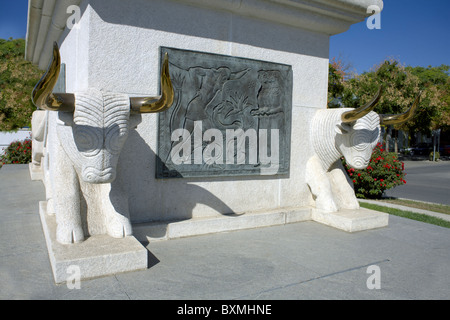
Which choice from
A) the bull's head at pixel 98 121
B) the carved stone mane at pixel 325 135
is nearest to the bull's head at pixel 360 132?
the carved stone mane at pixel 325 135

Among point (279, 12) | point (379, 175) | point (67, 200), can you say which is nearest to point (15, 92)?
point (379, 175)

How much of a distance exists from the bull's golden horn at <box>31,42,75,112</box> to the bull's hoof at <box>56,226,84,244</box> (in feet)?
3.74

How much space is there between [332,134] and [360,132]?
1.69 ft

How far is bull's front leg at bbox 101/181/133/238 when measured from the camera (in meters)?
3.41

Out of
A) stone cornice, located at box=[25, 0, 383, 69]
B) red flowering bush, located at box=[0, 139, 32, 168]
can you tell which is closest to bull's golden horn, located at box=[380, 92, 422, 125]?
stone cornice, located at box=[25, 0, 383, 69]

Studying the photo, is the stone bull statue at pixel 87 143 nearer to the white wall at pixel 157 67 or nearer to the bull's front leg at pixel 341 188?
the white wall at pixel 157 67

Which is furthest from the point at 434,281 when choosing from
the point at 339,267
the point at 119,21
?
the point at 119,21

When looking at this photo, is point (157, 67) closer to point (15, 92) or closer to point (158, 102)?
point (158, 102)

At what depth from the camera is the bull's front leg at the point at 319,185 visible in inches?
195

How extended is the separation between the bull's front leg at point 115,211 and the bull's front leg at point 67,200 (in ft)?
0.87

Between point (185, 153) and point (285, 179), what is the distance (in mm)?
1699

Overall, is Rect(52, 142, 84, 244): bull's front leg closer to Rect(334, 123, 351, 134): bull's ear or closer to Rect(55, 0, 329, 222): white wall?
Rect(55, 0, 329, 222): white wall
